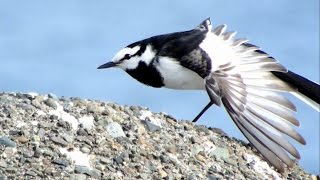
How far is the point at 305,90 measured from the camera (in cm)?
938

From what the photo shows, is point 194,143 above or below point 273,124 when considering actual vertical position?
below

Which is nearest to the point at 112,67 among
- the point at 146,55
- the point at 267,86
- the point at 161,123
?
the point at 146,55

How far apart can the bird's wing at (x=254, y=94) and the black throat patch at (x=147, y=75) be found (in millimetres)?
531

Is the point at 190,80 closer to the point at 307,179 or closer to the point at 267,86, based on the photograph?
the point at 267,86

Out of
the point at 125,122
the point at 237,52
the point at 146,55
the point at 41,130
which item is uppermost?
the point at 237,52

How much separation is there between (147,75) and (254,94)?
1.22 m

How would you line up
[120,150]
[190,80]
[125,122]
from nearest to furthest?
[120,150] → [125,122] → [190,80]

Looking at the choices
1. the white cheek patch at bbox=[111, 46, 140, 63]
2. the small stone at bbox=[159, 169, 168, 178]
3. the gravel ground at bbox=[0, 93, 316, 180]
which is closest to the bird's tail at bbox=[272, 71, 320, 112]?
the gravel ground at bbox=[0, 93, 316, 180]

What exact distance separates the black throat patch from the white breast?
80 mm

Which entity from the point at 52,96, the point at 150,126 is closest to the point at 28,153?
the point at 52,96

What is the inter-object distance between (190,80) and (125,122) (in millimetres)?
925

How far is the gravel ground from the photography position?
7.29 meters

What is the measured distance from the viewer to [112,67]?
9156 millimetres

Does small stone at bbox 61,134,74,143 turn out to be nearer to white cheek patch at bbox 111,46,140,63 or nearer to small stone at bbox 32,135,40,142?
small stone at bbox 32,135,40,142
